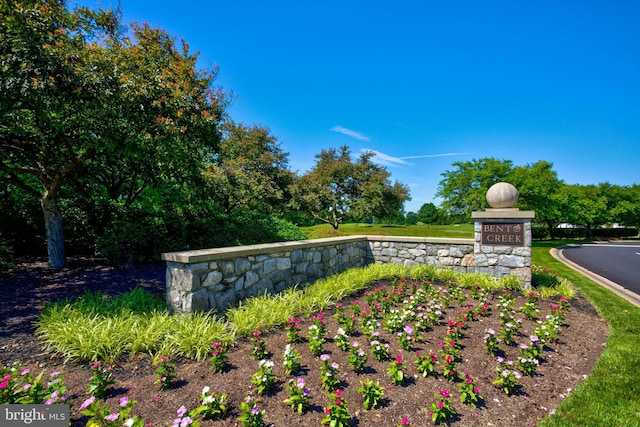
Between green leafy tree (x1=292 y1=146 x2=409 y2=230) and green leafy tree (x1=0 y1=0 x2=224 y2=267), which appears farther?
green leafy tree (x1=292 y1=146 x2=409 y2=230)

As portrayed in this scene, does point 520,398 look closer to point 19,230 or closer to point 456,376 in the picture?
point 456,376

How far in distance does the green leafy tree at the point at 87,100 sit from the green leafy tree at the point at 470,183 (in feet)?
60.4

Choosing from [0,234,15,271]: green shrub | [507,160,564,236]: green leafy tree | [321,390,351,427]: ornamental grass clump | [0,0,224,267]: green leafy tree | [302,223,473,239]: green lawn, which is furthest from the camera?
[507,160,564,236]: green leafy tree

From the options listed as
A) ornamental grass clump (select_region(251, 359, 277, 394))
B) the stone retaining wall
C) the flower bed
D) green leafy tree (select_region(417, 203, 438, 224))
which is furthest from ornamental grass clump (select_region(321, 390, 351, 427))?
green leafy tree (select_region(417, 203, 438, 224))

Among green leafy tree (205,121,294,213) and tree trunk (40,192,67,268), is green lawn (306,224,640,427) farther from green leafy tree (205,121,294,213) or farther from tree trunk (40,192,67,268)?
green leafy tree (205,121,294,213)

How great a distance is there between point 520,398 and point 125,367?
3.95 m

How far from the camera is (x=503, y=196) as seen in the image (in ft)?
21.2

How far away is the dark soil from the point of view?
249 centimetres

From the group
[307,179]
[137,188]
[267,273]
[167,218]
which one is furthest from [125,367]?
[307,179]

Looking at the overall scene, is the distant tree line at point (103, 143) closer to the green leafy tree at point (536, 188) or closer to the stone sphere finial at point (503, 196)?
the stone sphere finial at point (503, 196)

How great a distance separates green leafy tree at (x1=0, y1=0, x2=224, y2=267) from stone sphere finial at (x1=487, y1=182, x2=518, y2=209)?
264 inches

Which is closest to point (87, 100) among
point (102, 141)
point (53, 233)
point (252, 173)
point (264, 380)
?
point (102, 141)

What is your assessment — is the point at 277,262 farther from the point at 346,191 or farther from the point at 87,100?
the point at 346,191

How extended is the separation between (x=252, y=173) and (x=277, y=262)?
44.6 ft
